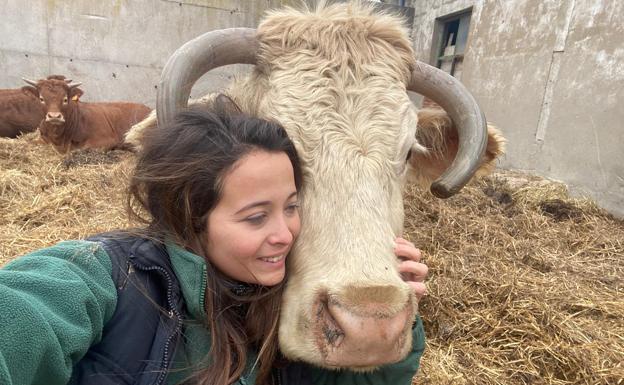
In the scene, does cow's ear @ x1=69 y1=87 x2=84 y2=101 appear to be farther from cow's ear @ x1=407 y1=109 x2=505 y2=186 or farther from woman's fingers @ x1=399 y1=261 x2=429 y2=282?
woman's fingers @ x1=399 y1=261 x2=429 y2=282

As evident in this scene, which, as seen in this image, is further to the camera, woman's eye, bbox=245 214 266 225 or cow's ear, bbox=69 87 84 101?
cow's ear, bbox=69 87 84 101

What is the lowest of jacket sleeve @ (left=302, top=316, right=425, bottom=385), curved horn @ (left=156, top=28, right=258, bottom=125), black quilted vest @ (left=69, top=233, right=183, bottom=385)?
jacket sleeve @ (left=302, top=316, right=425, bottom=385)

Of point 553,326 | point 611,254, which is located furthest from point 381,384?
point 611,254

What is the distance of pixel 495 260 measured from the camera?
4.14 m

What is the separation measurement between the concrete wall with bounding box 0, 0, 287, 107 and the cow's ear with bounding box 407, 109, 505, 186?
338 inches

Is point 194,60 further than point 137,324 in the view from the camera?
Yes

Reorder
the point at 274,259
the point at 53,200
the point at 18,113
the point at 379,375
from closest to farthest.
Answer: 1. the point at 274,259
2. the point at 379,375
3. the point at 53,200
4. the point at 18,113

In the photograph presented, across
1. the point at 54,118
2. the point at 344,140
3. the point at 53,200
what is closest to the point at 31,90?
the point at 54,118

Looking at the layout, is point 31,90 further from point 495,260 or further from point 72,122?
point 495,260

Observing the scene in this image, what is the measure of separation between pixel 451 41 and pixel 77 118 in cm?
870

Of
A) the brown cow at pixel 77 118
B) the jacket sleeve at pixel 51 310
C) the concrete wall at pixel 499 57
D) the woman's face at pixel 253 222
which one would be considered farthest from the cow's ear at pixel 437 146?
the brown cow at pixel 77 118

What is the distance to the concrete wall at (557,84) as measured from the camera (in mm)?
6176

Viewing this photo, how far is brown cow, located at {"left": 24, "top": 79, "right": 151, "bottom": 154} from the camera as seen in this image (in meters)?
8.88

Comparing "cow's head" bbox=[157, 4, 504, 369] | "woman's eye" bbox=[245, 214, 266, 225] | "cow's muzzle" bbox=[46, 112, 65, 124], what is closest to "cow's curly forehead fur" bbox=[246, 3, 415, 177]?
"cow's head" bbox=[157, 4, 504, 369]
